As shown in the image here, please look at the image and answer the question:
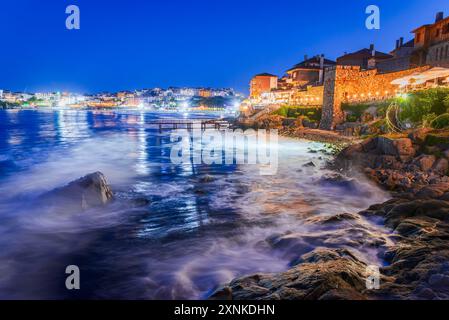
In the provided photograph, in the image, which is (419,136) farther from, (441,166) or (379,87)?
(379,87)

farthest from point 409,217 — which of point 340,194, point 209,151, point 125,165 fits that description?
point 209,151

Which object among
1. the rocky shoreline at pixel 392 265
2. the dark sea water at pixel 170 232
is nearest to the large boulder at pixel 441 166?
the rocky shoreline at pixel 392 265

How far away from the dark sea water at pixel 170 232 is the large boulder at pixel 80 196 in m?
0.41

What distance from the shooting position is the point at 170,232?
10758 mm

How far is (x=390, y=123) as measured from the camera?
76.8 feet

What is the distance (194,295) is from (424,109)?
2120 cm

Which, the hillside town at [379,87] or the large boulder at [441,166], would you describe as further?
the hillside town at [379,87]

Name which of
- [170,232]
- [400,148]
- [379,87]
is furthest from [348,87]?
[170,232]

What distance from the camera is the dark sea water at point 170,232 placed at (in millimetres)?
7848

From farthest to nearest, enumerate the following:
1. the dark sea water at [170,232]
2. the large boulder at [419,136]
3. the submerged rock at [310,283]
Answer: the large boulder at [419,136] → the dark sea water at [170,232] → the submerged rock at [310,283]

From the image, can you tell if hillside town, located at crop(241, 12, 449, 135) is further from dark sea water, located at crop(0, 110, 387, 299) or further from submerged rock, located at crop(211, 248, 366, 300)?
submerged rock, located at crop(211, 248, 366, 300)

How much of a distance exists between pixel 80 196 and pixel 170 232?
4335 millimetres

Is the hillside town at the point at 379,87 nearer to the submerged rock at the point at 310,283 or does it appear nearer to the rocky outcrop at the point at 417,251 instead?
the rocky outcrop at the point at 417,251
